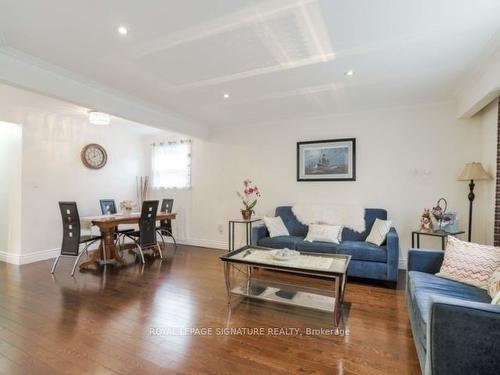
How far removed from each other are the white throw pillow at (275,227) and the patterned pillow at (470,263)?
217cm

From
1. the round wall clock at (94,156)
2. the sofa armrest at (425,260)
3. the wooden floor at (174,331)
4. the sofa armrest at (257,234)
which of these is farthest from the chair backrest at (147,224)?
the sofa armrest at (425,260)

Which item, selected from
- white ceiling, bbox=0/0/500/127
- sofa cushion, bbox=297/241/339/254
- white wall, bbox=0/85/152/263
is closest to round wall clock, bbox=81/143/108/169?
white wall, bbox=0/85/152/263

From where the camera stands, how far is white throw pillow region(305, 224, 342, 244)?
3.76m

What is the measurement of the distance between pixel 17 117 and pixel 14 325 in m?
3.30

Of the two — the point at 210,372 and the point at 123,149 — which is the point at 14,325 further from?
the point at 123,149

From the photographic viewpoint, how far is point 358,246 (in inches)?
136

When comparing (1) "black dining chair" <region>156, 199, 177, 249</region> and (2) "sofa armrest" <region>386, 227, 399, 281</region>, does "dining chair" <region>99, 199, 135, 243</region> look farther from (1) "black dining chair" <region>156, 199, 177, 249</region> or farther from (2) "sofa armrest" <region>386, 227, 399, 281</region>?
(2) "sofa armrest" <region>386, 227, 399, 281</region>

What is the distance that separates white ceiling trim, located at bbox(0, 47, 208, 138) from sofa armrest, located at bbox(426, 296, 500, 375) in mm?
3675

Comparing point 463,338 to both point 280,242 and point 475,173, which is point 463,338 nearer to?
point 280,242

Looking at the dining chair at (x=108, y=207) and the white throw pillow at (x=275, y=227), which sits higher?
the dining chair at (x=108, y=207)

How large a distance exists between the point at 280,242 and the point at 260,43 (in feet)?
8.44

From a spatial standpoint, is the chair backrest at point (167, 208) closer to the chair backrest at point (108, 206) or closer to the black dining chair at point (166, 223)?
the black dining chair at point (166, 223)

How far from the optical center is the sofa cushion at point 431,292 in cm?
170

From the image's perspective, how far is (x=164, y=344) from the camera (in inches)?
80.7
